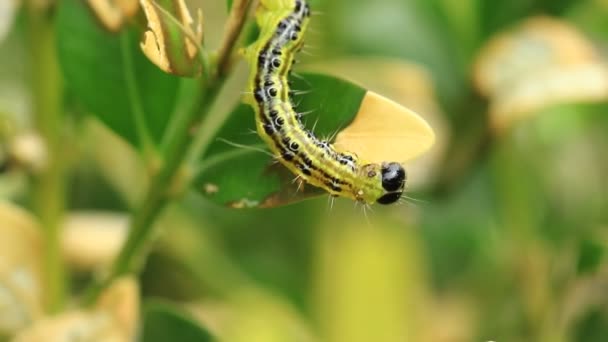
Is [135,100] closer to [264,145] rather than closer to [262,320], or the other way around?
[264,145]

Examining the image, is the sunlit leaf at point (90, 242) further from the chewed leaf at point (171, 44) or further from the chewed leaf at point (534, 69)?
the chewed leaf at point (171, 44)

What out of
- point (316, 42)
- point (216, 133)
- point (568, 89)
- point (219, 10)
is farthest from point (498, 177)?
point (219, 10)

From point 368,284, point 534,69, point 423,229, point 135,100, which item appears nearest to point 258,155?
point 135,100

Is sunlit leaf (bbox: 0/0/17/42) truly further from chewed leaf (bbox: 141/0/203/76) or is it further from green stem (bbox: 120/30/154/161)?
chewed leaf (bbox: 141/0/203/76)

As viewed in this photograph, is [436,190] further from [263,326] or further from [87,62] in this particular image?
[87,62]

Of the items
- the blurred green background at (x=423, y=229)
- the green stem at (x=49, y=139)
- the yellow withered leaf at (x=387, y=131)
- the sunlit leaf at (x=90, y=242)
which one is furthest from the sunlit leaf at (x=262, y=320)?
the yellow withered leaf at (x=387, y=131)

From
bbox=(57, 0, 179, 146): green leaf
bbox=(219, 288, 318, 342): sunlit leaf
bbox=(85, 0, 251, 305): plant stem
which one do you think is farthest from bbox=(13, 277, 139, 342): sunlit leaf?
bbox=(219, 288, 318, 342): sunlit leaf
